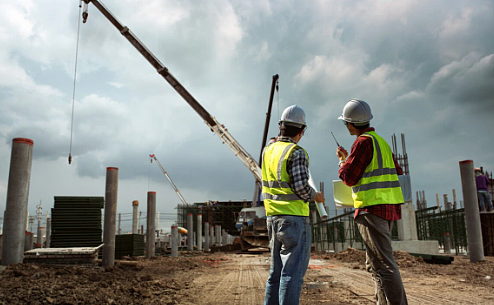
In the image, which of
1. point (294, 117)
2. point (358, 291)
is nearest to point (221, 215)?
point (358, 291)

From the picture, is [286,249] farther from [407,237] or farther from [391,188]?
[407,237]

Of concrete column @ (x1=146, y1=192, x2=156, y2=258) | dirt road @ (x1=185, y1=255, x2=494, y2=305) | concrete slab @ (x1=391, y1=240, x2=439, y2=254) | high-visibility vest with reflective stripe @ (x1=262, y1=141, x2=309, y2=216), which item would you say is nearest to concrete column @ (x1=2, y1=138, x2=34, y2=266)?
dirt road @ (x1=185, y1=255, x2=494, y2=305)

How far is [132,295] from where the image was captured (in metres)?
5.67

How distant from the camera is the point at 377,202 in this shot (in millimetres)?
2971

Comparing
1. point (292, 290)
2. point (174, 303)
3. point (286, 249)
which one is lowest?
point (174, 303)

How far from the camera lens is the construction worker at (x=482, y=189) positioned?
13383 millimetres

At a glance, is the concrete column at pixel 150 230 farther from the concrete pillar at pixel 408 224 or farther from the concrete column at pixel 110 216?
the concrete pillar at pixel 408 224

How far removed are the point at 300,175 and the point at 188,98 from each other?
66.7 ft

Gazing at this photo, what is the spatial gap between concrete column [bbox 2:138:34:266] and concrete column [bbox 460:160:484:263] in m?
10.9

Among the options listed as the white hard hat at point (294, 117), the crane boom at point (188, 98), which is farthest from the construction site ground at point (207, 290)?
the crane boom at point (188, 98)

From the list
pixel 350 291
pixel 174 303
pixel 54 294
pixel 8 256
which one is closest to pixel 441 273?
pixel 350 291

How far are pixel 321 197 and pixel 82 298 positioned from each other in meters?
3.73

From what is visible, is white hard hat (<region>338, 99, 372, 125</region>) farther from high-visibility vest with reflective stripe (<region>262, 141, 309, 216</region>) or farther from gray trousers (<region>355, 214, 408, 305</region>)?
gray trousers (<region>355, 214, 408, 305</region>)

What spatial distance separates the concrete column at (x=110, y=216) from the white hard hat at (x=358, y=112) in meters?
9.31
